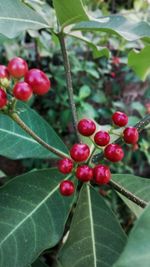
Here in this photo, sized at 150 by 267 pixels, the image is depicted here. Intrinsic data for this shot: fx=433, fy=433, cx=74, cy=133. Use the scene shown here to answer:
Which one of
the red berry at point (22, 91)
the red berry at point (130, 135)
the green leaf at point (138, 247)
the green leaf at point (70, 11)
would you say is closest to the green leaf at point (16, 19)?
the green leaf at point (70, 11)

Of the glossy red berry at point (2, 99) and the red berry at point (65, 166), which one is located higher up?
the glossy red berry at point (2, 99)

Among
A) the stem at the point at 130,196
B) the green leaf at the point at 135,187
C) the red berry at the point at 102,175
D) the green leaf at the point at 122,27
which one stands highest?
the green leaf at the point at 122,27

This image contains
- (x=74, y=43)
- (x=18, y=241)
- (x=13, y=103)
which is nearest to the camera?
(x=13, y=103)

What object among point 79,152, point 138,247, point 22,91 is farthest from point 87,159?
point 138,247

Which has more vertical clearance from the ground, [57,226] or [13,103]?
Answer: [13,103]

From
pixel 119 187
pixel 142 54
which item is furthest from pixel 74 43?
pixel 119 187

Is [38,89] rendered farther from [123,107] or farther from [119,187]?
[123,107]

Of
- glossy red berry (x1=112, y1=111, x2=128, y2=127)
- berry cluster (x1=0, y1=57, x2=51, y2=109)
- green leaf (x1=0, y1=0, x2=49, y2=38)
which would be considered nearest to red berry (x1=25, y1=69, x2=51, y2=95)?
berry cluster (x1=0, y1=57, x2=51, y2=109)

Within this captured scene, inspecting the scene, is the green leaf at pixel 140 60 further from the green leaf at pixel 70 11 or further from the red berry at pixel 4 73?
the red berry at pixel 4 73
